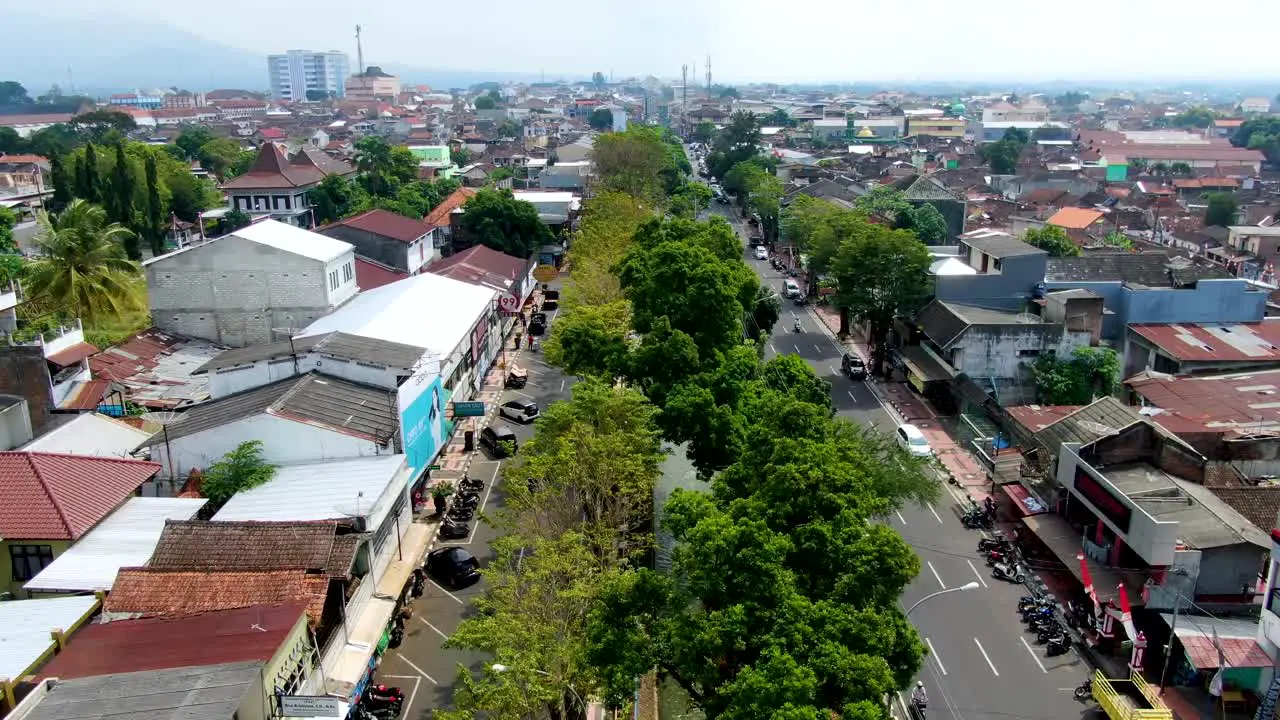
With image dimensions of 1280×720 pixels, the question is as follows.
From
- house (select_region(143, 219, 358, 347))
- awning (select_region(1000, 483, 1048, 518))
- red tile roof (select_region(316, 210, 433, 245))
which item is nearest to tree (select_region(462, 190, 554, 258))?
red tile roof (select_region(316, 210, 433, 245))

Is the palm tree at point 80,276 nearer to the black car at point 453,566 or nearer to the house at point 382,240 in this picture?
the house at point 382,240

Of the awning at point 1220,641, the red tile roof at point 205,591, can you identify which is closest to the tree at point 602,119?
the awning at point 1220,641

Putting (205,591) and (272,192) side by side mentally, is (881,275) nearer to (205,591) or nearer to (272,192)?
(205,591)

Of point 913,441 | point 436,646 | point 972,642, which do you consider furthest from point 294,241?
point 972,642

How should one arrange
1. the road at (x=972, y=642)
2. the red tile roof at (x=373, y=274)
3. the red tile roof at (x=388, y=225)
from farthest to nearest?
1. the red tile roof at (x=388, y=225)
2. the red tile roof at (x=373, y=274)
3. the road at (x=972, y=642)

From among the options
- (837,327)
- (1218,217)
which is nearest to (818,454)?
(837,327)

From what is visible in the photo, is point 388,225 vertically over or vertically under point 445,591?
over
